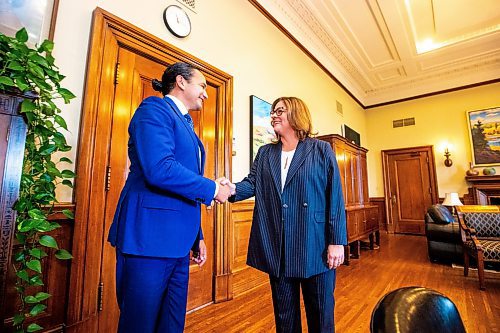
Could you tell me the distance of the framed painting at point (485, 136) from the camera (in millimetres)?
6145

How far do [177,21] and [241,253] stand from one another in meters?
2.40

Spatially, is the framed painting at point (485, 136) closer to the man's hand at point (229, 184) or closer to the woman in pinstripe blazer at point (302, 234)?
the woman in pinstripe blazer at point (302, 234)

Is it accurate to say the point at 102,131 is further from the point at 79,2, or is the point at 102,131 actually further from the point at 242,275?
the point at 242,275

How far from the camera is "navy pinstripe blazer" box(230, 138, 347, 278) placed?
1.15 m

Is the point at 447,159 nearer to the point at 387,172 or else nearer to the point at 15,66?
the point at 387,172

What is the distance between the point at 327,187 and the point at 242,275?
195cm

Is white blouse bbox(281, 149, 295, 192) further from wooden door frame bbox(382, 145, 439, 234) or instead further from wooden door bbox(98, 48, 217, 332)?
wooden door frame bbox(382, 145, 439, 234)

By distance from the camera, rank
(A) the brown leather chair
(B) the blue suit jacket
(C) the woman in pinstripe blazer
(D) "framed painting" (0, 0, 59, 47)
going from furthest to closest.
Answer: (D) "framed painting" (0, 0, 59, 47) < (C) the woman in pinstripe blazer < (B) the blue suit jacket < (A) the brown leather chair

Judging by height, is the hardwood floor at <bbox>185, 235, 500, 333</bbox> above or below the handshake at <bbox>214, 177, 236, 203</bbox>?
below

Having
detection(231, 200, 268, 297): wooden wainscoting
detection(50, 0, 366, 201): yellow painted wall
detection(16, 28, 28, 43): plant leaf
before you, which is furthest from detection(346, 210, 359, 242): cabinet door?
detection(16, 28, 28, 43): plant leaf

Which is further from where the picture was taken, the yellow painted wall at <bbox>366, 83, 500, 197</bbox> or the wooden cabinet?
the yellow painted wall at <bbox>366, 83, 500, 197</bbox>

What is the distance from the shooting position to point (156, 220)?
976 millimetres

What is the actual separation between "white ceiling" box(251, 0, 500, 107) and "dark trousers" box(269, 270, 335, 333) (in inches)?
138

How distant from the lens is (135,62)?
82.5 inches
